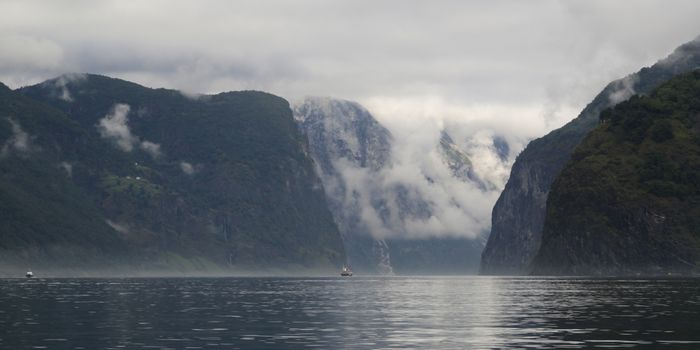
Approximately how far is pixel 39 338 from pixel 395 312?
→ 51571mm

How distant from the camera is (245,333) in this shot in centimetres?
8856

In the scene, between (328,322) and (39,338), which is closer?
(39,338)

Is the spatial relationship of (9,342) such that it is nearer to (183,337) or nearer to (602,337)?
(183,337)

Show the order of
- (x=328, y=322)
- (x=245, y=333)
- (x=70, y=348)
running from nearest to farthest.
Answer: (x=70, y=348) → (x=245, y=333) → (x=328, y=322)

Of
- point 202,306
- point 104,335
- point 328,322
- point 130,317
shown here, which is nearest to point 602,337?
point 328,322

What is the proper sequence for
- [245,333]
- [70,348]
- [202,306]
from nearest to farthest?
[70,348], [245,333], [202,306]

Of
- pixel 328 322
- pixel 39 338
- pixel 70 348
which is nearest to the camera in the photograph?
pixel 70 348

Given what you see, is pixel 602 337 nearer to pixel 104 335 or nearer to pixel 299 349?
pixel 299 349

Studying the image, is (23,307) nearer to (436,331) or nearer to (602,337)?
(436,331)

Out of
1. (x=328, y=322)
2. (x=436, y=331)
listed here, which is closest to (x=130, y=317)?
(x=328, y=322)

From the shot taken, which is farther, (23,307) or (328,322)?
(23,307)

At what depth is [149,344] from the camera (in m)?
77.1

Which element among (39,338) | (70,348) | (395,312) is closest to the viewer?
(70,348)

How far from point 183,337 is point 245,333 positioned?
21.6ft
